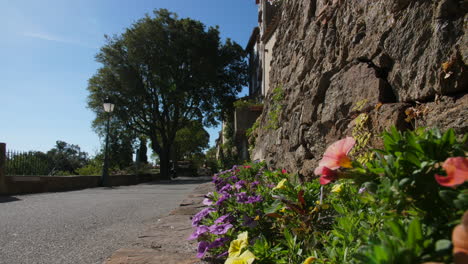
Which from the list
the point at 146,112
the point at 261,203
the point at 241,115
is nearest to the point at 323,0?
the point at 261,203

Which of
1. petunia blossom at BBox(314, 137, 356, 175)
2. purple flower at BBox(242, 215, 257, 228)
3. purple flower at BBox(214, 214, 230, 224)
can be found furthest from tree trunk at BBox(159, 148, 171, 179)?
petunia blossom at BBox(314, 137, 356, 175)

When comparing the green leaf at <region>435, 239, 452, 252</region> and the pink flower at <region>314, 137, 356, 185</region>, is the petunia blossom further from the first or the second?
the green leaf at <region>435, 239, 452, 252</region>

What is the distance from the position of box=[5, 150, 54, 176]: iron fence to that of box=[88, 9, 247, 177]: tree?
11231 mm

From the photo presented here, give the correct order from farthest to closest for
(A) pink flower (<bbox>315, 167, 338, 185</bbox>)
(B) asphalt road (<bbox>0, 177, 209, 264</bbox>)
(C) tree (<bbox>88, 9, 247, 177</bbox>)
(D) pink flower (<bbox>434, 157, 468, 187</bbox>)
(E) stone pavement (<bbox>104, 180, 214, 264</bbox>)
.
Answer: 1. (C) tree (<bbox>88, 9, 247, 177</bbox>)
2. (B) asphalt road (<bbox>0, 177, 209, 264</bbox>)
3. (E) stone pavement (<bbox>104, 180, 214, 264</bbox>)
4. (A) pink flower (<bbox>315, 167, 338, 185</bbox>)
5. (D) pink flower (<bbox>434, 157, 468, 187</bbox>)

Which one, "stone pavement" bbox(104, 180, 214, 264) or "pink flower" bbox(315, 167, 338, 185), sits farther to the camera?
"stone pavement" bbox(104, 180, 214, 264)

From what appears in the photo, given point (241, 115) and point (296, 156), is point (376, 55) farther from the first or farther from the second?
Answer: point (241, 115)

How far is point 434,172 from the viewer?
0.74 meters

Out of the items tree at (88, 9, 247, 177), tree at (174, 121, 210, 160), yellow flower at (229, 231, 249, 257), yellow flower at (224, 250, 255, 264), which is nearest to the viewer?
yellow flower at (224, 250, 255, 264)

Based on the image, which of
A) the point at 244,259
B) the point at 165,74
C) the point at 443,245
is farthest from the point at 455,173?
the point at 165,74

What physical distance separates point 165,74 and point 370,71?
67.3 feet

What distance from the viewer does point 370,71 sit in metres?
2.31

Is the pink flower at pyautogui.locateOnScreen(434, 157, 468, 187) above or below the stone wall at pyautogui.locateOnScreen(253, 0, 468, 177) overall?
below

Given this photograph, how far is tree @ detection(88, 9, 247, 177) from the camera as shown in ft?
69.8

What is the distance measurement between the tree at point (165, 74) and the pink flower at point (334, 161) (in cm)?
2103
